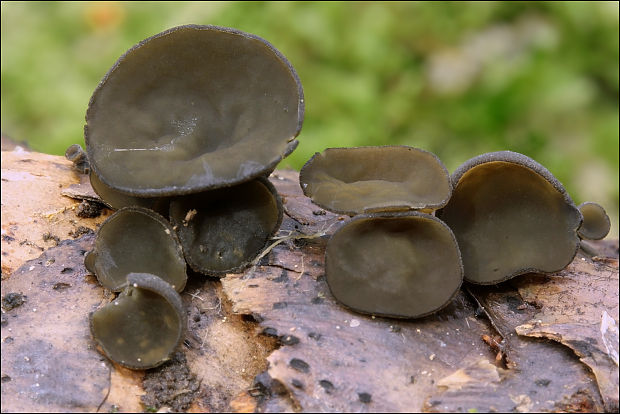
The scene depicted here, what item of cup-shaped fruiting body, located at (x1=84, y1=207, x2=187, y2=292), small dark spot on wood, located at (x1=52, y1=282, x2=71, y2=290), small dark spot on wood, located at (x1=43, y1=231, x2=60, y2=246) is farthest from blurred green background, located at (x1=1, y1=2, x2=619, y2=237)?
small dark spot on wood, located at (x1=52, y1=282, x2=71, y2=290)

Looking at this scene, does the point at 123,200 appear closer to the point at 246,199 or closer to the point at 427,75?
the point at 246,199

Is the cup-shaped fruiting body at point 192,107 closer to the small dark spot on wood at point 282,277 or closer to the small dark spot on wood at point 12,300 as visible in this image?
the small dark spot on wood at point 282,277

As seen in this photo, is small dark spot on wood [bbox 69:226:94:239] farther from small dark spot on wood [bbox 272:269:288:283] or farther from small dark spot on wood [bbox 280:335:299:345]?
small dark spot on wood [bbox 280:335:299:345]

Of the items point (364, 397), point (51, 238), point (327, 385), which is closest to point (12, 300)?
point (51, 238)

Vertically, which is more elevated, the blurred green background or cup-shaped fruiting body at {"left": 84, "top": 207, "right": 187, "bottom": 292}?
cup-shaped fruiting body at {"left": 84, "top": 207, "right": 187, "bottom": 292}

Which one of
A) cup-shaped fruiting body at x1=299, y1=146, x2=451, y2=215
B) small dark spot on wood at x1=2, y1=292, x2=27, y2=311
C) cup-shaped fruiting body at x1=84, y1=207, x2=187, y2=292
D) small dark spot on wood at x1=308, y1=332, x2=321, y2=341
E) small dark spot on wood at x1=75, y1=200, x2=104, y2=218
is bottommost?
small dark spot on wood at x1=2, y1=292, x2=27, y2=311

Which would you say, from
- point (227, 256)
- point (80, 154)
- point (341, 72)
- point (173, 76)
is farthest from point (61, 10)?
point (227, 256)

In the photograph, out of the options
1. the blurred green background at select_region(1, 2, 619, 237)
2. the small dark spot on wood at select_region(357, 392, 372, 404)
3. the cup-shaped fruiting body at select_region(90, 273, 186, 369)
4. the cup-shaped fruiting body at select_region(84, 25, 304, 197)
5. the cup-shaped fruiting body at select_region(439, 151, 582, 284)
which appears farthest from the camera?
the blurred green background at select_region(1, 2, 619, 237)
